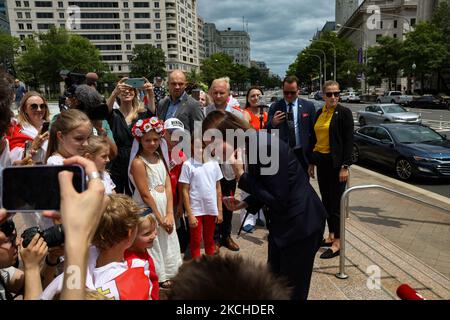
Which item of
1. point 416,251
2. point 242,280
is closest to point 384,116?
point 416,251

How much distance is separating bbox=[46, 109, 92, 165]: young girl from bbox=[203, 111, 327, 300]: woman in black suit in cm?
111

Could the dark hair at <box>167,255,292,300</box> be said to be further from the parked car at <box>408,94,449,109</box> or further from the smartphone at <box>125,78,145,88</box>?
the parked car at <box>408,94,449,109</box>

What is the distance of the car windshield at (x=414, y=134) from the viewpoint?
940cm

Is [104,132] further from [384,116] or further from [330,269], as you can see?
[384,116]

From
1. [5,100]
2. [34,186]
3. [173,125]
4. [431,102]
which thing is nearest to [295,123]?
[173,125]

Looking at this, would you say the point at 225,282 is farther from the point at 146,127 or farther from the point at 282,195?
the point at 146,127

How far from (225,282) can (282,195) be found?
3.95 feet

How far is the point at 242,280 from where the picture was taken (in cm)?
97

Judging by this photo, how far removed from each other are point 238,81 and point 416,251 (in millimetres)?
110470

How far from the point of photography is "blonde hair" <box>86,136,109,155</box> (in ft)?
10.3

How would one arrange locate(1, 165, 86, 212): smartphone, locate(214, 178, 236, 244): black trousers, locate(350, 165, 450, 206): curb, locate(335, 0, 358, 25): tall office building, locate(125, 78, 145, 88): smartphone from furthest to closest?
locate(335, 0, 358, 25): tall office building < locate(350, 165, 450, 206): curb < locate(125, 78, 145, 88): smartphone < locate(214, 178, 236, 244): black trousers < locate(1, 165, 86, 212): smartphone

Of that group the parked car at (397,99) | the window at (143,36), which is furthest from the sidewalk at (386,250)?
the window at (143,36)

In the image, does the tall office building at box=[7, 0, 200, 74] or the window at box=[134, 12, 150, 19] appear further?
the window at box=[134, 12, 150, 19]

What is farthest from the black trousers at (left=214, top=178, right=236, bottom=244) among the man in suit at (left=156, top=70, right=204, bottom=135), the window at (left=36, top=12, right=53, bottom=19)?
the window at (left=36, top=12, right=53, bottom=19)
